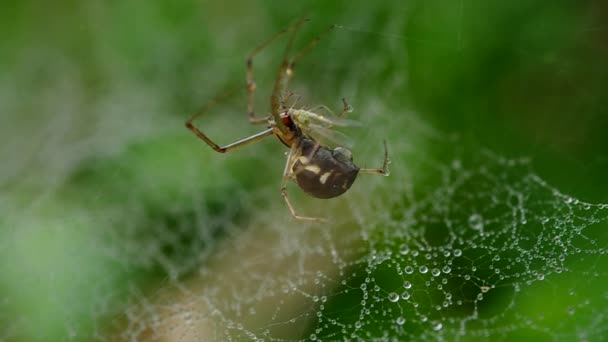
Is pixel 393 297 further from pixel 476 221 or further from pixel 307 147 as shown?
pixel 476 221

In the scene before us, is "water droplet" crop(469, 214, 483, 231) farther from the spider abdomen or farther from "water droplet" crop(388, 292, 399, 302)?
the spider abdomen

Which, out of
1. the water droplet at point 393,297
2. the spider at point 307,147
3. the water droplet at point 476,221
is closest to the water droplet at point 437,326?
the water droplet at point 393,297

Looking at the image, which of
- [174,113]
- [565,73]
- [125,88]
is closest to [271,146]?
[174,113]

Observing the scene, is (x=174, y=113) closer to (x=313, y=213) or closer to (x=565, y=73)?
(x=313, y=213)

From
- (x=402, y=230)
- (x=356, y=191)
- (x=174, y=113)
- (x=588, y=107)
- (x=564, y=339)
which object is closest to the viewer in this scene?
(x=564, y=339)

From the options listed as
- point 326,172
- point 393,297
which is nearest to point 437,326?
point 393,297

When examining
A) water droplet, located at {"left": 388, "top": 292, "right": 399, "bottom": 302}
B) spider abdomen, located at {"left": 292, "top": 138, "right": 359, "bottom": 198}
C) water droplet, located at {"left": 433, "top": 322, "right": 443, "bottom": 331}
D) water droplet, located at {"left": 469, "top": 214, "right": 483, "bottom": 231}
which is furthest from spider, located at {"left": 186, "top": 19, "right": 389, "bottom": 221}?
water droplet, located at {"left": 469, "top": 214, "right": 483, "bottom": 231}
